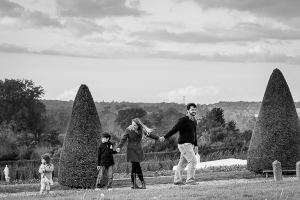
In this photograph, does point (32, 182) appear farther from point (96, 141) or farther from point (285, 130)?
point (285, 130)

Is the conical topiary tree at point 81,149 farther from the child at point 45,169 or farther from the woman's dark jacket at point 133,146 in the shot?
the woman's dark jacket at point 133,146

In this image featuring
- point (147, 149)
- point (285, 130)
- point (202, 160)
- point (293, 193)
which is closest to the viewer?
point (293, 193)

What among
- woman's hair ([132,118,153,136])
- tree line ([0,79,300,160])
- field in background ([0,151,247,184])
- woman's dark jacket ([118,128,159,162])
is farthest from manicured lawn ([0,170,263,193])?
tree line ([0,79,300,160])

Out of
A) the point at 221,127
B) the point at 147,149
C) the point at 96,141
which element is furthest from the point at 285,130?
the point at 221,127

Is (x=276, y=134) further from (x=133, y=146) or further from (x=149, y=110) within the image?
(x=149, y=110)

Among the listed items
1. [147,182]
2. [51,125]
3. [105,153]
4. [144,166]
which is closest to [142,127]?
[105,153]

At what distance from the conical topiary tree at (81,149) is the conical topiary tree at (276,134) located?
587 centimetres

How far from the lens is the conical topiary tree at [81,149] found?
629 inches

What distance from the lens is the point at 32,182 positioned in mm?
19344

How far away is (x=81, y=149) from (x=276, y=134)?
692 cm

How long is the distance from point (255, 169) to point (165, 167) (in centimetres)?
580

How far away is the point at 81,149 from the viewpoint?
52.4ft

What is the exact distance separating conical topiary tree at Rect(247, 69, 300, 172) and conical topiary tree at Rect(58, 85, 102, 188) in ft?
19.3

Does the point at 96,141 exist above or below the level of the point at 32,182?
above
